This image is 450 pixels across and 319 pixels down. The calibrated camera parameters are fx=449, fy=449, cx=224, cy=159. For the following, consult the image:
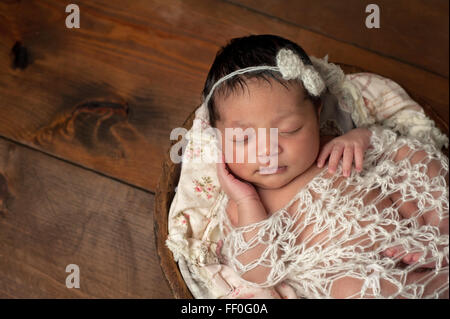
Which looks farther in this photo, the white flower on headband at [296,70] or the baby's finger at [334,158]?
the baby's finger at [334,158]

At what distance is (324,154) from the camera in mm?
1153

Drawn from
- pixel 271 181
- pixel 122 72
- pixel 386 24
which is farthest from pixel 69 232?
pixel 386 24

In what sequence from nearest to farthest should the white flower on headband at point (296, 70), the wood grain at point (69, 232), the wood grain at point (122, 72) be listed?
the white flower on headband at point (296, 70)
the wood grain at point (69, 232)
the wood grain at point (122, 72)

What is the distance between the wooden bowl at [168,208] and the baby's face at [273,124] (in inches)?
8.6

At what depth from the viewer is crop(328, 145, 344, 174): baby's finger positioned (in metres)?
1.12

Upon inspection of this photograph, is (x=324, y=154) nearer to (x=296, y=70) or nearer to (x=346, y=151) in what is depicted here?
(x=346, y=151)

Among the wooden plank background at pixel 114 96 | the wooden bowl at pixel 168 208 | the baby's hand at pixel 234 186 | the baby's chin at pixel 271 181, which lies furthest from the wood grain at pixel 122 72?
the baby's chin at pixel 271 181

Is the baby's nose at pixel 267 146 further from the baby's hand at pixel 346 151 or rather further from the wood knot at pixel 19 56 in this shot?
the wood knot at pixel 19 56

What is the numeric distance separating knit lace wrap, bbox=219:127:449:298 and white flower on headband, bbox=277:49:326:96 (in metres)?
0.23

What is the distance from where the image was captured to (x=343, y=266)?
3.42 feet

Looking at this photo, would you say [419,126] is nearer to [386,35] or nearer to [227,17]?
[386,35]

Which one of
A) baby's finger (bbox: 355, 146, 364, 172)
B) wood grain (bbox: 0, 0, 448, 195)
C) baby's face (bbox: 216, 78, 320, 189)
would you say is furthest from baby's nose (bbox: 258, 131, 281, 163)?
wood grain (bbox: 0, 0, 448, 195)

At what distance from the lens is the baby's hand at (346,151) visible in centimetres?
112
